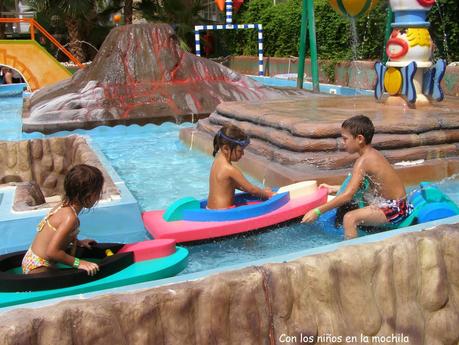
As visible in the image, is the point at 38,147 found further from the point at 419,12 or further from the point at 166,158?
the point at 419,12

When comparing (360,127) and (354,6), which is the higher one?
(354,6)

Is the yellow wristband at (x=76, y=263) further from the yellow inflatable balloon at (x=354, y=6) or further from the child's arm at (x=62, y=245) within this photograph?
the yellow inflatable balloon at (x=354, y=6)

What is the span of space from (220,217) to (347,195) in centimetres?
91

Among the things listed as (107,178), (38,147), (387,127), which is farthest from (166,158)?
(387,127)

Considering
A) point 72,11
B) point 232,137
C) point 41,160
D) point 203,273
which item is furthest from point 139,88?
point 72,11

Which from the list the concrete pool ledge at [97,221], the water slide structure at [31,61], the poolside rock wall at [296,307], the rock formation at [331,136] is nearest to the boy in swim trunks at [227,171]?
the concrete pool ledge at [97,221]

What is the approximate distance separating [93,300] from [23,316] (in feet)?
0.88

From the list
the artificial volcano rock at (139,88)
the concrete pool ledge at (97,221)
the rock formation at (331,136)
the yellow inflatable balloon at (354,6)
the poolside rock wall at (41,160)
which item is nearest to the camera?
the concrete pool ledge at (97,221)

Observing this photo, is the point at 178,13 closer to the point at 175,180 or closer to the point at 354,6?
the point at 354,6

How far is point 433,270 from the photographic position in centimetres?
278

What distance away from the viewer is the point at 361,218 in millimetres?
3865

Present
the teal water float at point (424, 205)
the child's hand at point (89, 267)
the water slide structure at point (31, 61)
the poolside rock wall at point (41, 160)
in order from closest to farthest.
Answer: the child's hand at point (89, 267), the teal water float at point (424, 205), the poolside rock wall at point (41, 160), the water slide structure at point (31, 61)

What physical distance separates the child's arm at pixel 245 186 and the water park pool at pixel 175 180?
0.93ft

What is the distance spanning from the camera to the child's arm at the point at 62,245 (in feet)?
9.72
